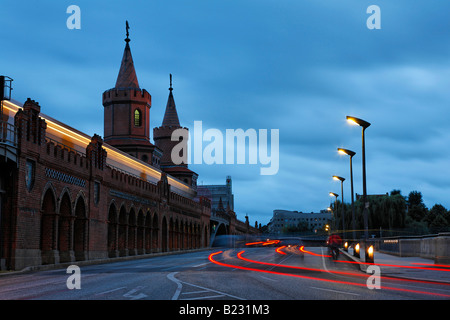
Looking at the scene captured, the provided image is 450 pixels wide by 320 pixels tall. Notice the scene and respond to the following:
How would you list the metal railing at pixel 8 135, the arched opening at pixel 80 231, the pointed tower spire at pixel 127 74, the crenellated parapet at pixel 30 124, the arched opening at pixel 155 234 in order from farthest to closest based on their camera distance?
the pointed tower spire at pixel 127 74 < the arched opening at pixel 155 234 < the arched opening at pixel 80 231 < the crenellated parapet at pixel 30 124 < the metal railing at pixel 8 135

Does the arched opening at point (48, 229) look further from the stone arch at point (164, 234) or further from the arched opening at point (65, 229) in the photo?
the stone arch at point (164, 234)

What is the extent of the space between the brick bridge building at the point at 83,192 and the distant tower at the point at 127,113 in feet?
0.49

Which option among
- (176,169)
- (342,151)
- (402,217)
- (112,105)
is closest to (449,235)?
(342,151)

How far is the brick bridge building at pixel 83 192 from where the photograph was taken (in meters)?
32.1

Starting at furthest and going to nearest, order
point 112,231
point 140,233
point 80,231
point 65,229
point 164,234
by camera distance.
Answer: point 164,234 → point 140,233 → point 112,231 → point 80,231 → point 65,229

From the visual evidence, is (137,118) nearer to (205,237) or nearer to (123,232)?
(205,237)

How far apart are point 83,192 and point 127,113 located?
43.8 m

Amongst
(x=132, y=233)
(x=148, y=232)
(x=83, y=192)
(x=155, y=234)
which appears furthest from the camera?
(x=155, y=234)

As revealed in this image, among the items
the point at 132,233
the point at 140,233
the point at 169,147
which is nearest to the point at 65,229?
the point at 132,233

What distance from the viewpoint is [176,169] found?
363 ft

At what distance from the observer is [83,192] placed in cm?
4316

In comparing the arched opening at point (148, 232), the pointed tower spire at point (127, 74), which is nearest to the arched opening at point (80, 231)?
the arched opening at point (148, 232)
